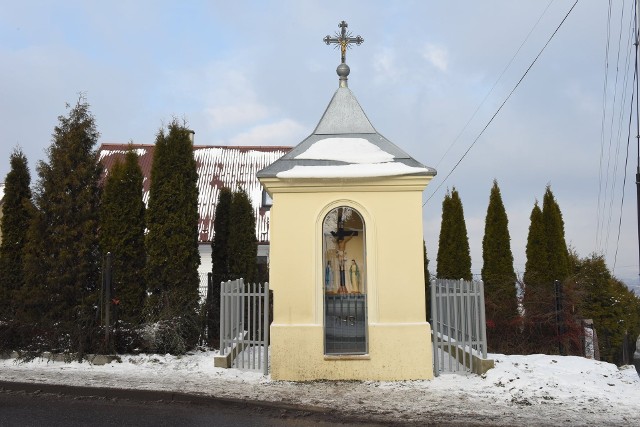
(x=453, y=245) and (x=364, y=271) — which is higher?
(x=453, y=245)

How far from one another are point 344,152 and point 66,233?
18.6ft

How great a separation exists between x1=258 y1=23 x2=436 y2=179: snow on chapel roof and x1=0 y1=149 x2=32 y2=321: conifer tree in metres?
5.97

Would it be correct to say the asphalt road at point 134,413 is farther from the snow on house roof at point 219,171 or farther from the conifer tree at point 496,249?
the snow on house roof at point 219,171

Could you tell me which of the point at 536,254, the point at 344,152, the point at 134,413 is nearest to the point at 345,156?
the point at 344,152

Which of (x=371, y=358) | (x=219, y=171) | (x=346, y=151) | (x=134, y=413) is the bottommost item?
(x=134, y=413)

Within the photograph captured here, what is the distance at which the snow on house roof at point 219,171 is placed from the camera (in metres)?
20.4

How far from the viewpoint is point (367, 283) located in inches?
360

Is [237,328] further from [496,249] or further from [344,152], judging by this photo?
[496,249]

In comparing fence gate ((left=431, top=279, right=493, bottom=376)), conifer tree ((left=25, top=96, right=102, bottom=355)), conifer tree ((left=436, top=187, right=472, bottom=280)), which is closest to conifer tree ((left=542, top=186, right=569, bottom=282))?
conifer tree ((left=436, top=187, right=472, bottom=280))

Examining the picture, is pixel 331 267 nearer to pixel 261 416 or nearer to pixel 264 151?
pixel 261 416

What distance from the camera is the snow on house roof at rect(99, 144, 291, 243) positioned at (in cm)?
2044

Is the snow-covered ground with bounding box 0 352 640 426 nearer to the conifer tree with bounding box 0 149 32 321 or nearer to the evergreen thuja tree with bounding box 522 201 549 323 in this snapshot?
the conifer tree with bounding box 0 149 32 321

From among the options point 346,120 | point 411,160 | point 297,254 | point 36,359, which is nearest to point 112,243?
point 36,359

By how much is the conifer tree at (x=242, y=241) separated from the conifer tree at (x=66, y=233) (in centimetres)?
406
